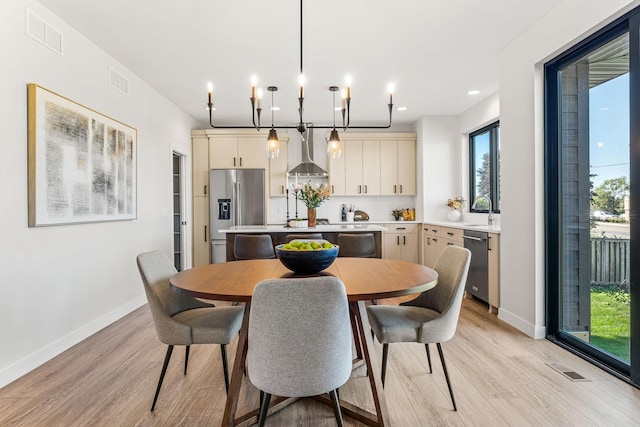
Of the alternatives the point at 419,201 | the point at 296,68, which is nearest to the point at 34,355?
the point at 296,68

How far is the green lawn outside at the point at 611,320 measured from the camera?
238 centimetres

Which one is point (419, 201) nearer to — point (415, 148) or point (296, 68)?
point (415, 148)

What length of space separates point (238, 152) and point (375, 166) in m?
2.32

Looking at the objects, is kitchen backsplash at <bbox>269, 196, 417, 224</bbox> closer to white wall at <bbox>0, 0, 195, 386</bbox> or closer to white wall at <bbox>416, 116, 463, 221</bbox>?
white wall at <bbox>416, 116, 463, 221</bbox>

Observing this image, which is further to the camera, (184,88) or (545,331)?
(184,88)

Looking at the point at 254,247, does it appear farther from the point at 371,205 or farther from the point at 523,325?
the point at 371,205

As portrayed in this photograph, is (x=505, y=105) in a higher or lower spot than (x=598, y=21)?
lower

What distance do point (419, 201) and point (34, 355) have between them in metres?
5.32

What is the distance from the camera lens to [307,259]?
1.85m

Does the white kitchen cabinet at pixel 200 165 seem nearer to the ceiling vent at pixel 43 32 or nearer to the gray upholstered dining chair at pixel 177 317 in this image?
the ceiling vent at pixel 43 32

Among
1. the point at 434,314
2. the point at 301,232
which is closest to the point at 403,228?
the point at 301,232

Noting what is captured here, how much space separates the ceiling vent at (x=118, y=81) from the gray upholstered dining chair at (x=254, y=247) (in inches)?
76.0

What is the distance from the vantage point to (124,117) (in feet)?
12.6

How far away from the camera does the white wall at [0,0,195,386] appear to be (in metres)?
2.39
